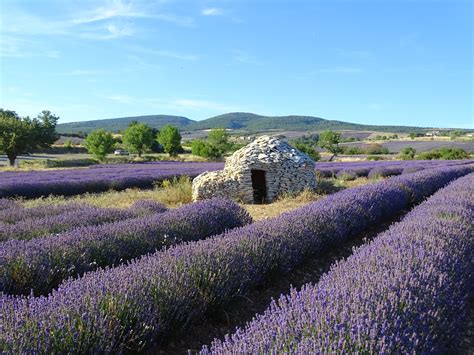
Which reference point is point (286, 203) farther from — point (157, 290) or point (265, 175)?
point (157, 290)

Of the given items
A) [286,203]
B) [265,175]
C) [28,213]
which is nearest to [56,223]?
[28,213]

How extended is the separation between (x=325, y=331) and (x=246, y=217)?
4.38 m

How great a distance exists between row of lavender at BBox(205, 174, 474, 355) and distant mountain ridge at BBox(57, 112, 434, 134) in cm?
12191

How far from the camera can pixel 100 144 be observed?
34.8 metres

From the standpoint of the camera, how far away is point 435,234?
136 inches

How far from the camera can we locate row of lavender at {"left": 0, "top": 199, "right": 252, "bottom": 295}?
3387mm

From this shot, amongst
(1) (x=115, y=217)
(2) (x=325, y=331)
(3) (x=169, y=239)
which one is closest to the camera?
(2) (x=325, y=331)

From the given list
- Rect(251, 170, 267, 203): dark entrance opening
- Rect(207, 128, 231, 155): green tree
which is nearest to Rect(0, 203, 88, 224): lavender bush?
Rect(251, 170, 267, 203): dark entrance opening

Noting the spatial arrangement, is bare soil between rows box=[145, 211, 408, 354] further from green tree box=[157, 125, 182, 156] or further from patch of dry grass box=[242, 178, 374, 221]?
green tree box=[157, 125, 182, 156]

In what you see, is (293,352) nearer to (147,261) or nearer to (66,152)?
(147,261)


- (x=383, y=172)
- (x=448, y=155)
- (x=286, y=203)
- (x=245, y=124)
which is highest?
(x=245, y=124)

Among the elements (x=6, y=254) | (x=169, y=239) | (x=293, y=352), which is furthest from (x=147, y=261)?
(x=293, y=352)

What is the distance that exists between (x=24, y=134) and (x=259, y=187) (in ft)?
82.1

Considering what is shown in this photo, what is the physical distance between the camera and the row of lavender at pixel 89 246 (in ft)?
11.1
